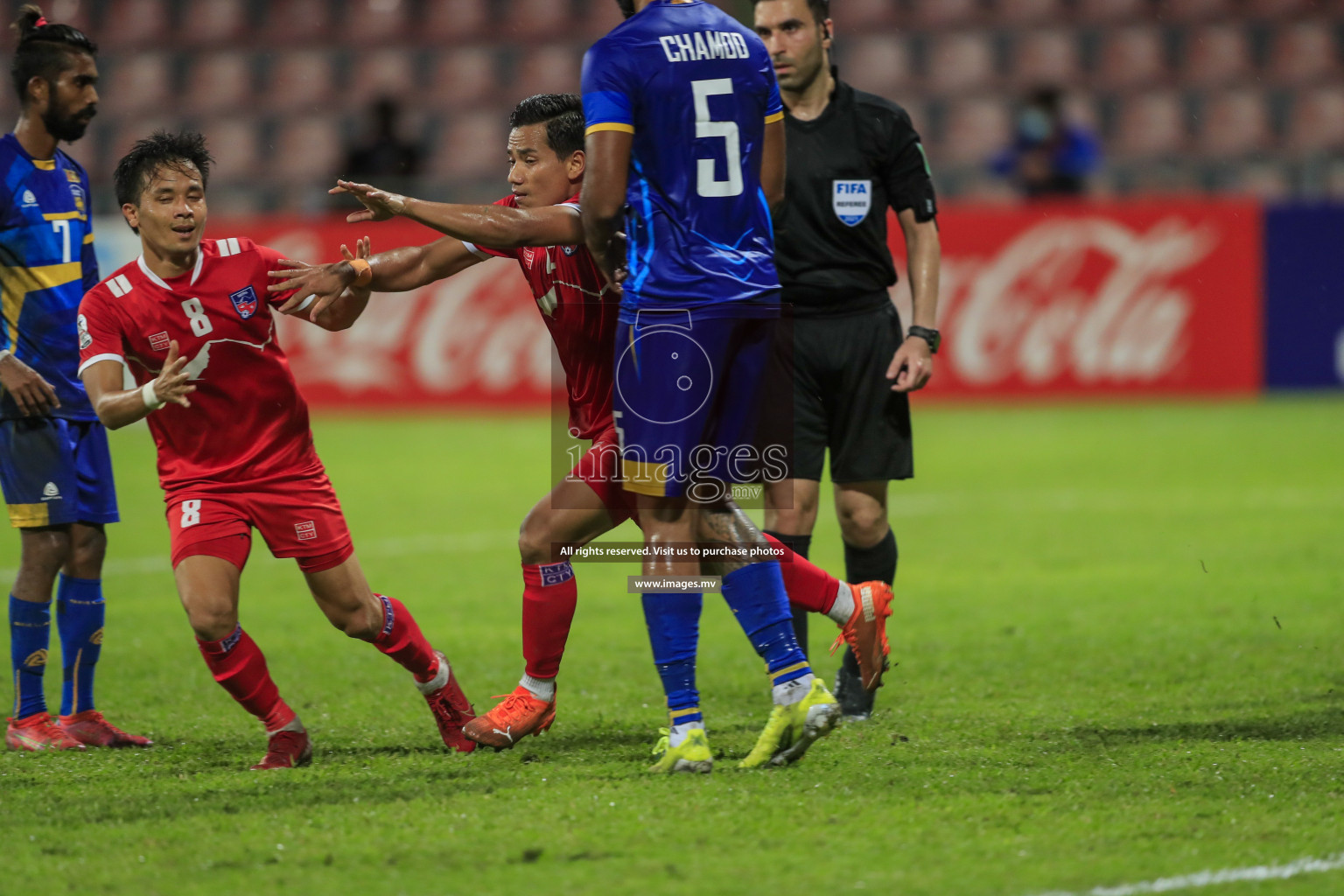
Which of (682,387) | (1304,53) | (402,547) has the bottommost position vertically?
(402,547)

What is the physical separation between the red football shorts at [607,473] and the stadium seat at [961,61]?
48.2ft

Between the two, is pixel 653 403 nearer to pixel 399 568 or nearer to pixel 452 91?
pixel 399 568

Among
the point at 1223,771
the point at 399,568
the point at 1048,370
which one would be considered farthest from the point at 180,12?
the point at 1223,771

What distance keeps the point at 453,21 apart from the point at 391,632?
16376 mm

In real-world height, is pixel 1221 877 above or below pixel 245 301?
below

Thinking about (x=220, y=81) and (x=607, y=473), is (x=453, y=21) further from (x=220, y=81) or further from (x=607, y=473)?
(x=607, y=473)

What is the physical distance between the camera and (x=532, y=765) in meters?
4.21

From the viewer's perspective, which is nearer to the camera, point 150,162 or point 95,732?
point 150,162

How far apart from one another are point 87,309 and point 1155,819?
302 cm

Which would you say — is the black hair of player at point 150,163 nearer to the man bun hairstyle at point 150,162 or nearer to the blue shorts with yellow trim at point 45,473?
the man bun hairstyle at point 150,162

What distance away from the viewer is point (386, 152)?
630 inches

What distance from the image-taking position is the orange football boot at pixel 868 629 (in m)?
4.51

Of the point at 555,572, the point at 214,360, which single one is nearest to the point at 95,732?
the point at 214,360

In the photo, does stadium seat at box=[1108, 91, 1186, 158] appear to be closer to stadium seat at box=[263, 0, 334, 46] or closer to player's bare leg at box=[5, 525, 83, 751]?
stadium seat at box=[263, 0, 334, 46]
